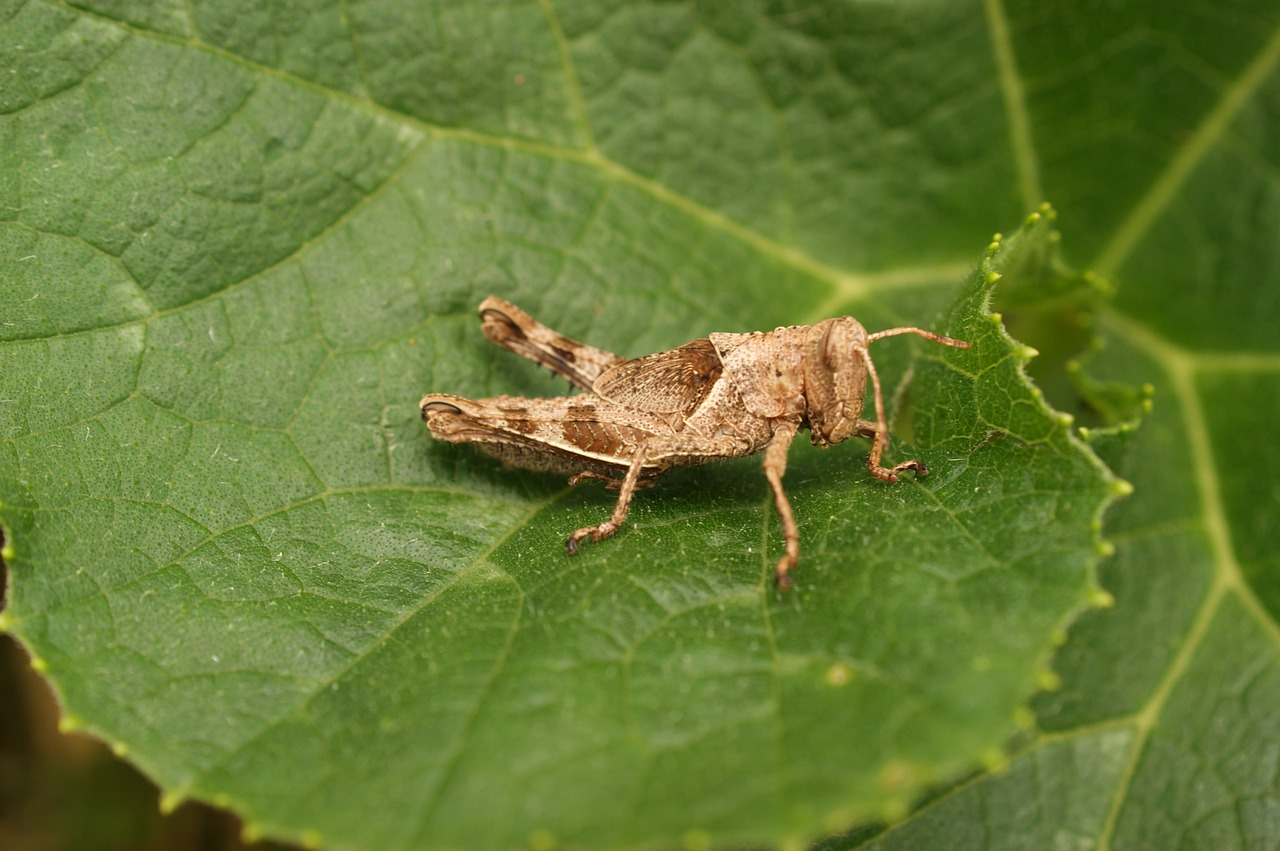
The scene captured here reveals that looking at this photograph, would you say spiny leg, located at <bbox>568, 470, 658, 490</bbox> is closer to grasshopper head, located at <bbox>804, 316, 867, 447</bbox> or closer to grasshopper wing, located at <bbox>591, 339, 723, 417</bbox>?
grasshopper wing, located at <bbox>591, 339, 723, 417</bbox>

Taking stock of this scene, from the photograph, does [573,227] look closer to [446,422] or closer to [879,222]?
[446,422]

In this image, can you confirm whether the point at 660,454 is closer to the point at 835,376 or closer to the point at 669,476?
the point at 669,476

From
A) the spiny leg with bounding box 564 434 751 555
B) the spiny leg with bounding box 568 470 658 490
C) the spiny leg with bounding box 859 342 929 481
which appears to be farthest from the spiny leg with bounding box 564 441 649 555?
the spiny leg with bounding box 859 342 929 481

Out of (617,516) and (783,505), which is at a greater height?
(783,505)

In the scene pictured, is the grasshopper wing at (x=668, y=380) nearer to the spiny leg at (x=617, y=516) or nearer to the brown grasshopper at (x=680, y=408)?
the brown grasshopper at (x=680, y=408)

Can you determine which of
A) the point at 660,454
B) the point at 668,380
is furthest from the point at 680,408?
the point at 660,454

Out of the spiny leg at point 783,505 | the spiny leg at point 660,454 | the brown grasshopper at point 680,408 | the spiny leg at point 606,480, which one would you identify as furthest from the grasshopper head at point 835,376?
the spiny leg at point 606,480

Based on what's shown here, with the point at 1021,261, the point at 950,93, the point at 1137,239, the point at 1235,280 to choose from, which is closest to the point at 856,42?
the point at 950,93
